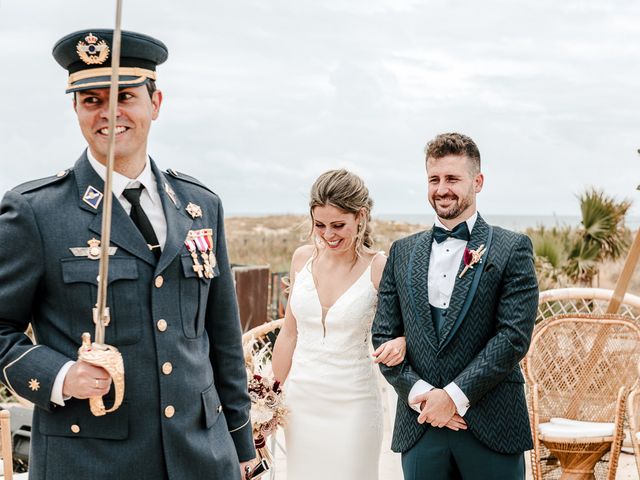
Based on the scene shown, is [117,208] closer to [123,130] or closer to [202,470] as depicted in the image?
[123,130]

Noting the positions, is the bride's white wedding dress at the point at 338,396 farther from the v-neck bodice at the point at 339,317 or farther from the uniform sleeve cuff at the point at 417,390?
the uniform sleeve cuff at the point at 417,390

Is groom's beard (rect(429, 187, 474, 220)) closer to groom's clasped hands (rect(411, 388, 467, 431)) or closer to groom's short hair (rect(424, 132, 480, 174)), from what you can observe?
groom's short hair (rect(424, 132, 480, 174))

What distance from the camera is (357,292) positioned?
420 cm

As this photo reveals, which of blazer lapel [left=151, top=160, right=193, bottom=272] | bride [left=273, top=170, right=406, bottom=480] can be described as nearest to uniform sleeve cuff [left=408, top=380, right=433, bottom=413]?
bride [left=273, top=170, right=406, bottom=480]

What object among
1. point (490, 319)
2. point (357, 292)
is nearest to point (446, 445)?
point (490, 319)

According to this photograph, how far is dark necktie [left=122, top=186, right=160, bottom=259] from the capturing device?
7.67 ft

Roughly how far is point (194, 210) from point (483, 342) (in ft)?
4.80

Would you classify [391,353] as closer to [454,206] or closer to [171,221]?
[454,206]

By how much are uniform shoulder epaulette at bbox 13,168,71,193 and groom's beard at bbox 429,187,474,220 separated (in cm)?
165

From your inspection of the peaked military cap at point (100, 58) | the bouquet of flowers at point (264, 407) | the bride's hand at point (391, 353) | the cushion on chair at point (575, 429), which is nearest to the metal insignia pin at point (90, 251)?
the peaked military cap at point (100, 58)

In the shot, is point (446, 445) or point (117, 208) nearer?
point (117, 208)

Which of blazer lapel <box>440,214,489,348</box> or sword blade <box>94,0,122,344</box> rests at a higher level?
sword blade <box>94,0,122,344</box>

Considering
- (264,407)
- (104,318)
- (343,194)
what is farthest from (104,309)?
(343,194)

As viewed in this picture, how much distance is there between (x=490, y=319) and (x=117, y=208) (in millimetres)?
1725
